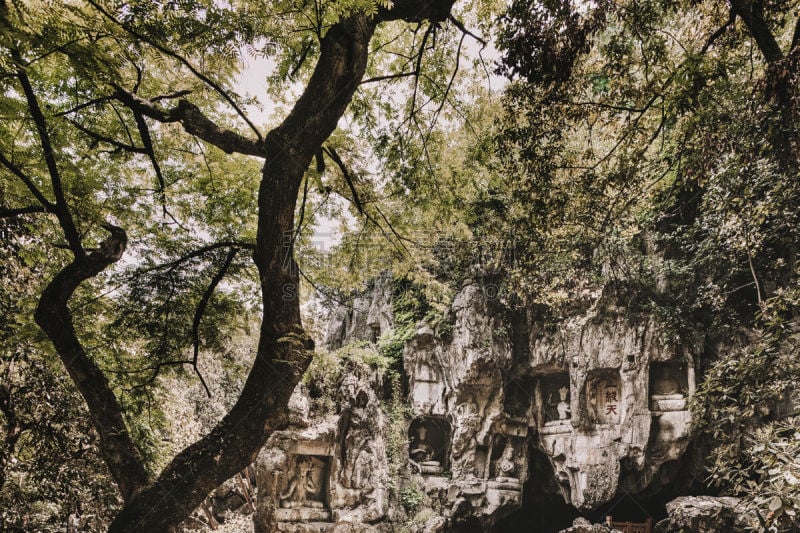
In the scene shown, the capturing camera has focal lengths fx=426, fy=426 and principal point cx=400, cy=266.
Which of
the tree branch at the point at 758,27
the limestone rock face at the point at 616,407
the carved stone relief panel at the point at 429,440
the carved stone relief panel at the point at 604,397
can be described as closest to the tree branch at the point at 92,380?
the tree branch at the point at 758,27

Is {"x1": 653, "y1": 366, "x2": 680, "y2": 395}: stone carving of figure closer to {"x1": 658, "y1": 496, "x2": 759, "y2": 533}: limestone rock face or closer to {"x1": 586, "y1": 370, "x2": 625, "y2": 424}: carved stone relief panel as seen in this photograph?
{"x1": 586, "y1": 370, "x2": 625, "y2": 424}: carved stone relief panel

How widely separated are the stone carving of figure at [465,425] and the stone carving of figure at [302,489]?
3.93 meters

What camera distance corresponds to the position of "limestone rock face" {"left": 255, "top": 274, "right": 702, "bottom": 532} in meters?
9.77

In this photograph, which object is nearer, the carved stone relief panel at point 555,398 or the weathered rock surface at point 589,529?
the weathered rock surface at point 589,529

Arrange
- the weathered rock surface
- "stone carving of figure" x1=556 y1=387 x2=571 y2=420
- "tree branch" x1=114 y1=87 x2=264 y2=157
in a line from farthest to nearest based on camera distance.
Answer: "stone carving of figure" x1=556 y1=387 x2=571 y2=420 < the weathered rock surface < "tree branch" x1=114 y1=87 x2=264 y2=157

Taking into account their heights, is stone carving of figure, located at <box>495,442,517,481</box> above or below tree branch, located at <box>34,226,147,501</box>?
below

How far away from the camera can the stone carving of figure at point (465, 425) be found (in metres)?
11.7

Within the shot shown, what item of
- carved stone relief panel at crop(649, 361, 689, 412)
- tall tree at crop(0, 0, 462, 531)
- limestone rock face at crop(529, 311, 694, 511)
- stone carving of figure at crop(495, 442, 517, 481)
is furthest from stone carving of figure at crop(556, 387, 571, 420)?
tall tree at crop(0, 0, 462, 531)

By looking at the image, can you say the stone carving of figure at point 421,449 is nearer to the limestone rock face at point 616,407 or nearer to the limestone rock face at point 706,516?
the limestone rock face at point 616,407

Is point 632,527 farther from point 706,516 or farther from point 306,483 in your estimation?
point 306,483

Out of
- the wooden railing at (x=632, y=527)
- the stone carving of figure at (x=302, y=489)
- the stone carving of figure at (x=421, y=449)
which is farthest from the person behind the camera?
the stone carving of figure at (x=421, y=449)

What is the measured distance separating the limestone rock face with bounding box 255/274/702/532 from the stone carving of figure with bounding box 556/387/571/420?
0.04 meters

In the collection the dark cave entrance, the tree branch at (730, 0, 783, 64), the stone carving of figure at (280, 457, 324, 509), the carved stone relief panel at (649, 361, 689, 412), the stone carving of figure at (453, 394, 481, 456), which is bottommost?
the dark cave entrance

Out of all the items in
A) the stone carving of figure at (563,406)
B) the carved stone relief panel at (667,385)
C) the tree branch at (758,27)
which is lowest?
the stone carving of figure at (563,406)
